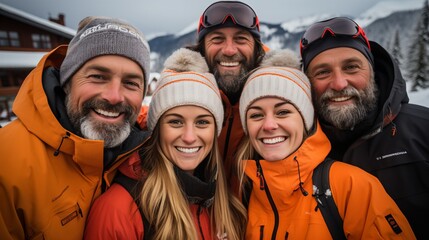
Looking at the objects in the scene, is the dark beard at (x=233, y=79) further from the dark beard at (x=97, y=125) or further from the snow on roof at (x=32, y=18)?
the snow on roof at (x=32, y=18)

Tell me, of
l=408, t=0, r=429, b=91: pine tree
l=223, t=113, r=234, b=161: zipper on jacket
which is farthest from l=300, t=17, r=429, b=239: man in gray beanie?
l=408, t=0, r=429, b=91: pine tree

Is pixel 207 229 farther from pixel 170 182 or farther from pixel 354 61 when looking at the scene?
pixel 354 61

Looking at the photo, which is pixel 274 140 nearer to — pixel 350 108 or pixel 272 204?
pixel 272 204

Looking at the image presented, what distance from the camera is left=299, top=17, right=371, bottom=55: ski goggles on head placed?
117 inches

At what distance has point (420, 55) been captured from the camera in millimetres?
30234

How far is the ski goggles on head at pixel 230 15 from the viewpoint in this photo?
373 cm

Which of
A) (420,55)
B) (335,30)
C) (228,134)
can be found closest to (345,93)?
(335,30)

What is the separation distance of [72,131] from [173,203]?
126cm

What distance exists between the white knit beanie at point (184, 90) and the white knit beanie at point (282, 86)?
43 cm

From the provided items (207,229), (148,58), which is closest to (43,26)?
(148,58)

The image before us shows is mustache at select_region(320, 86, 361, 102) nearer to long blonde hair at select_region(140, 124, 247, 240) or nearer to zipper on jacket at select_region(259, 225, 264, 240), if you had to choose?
long blonde hair at select_region(140, 124, 247, 240)

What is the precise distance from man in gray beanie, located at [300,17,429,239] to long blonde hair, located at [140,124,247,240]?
151cm

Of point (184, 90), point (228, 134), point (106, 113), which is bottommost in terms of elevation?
point (228, 134)

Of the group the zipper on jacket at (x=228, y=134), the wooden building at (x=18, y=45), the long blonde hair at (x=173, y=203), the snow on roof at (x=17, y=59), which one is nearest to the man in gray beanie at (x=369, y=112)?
the zipper on jacket at (x=228, y=134)
